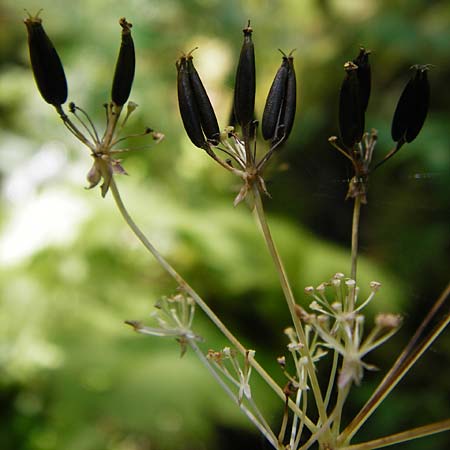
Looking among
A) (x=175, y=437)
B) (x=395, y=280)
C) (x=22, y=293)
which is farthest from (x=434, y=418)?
(x=22, y=293)

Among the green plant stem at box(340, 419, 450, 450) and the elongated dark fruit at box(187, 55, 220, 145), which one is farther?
the elongated dark fruit at box(187, 55, 220, 145)

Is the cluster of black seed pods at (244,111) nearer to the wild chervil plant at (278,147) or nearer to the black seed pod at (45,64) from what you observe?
the wild chervil plant at (278,147)

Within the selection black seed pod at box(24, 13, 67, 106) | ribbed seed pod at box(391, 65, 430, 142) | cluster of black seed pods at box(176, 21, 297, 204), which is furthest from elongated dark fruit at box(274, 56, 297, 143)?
black seed pod at box(24, 13, 67, 106)

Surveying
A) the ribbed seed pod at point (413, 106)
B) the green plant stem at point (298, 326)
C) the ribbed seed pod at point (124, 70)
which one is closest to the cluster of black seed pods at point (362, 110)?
the ribbed seed pod at point (413, 106)

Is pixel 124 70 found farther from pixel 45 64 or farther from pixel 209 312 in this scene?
pixel 209 312

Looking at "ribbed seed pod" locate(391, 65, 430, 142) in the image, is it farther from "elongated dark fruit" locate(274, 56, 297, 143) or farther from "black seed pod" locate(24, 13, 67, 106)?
"black seed pod" locate(24, 13, 67, 106)

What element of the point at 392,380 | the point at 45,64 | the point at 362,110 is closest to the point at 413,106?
the point at 362,110
